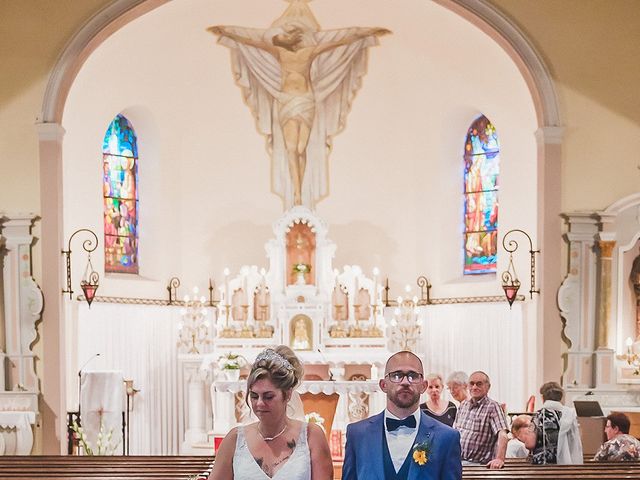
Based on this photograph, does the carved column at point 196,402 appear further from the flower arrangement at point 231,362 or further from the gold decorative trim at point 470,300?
the gold decorative trim at point 470,300

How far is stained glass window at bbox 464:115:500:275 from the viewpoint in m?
15.2

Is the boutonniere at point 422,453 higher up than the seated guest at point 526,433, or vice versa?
the boutonniere at point 422,453

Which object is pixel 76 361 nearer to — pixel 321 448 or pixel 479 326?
pixel 479 326

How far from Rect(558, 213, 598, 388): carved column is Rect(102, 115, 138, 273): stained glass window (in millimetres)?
6623

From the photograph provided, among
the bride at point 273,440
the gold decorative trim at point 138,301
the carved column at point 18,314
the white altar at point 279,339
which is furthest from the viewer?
the gold decorative trim at point 138,301

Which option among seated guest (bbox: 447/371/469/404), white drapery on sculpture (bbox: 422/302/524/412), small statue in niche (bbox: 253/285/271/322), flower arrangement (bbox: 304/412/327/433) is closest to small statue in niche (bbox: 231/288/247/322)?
small statue in niche (bbox: 253/285/271/322)

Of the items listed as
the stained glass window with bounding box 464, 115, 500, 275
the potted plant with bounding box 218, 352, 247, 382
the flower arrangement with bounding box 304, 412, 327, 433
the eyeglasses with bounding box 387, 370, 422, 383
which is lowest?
the flower arrangement with bounding box 304, 412, 327, 433

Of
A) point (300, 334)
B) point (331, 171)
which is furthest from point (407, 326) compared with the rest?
point (331, 171)

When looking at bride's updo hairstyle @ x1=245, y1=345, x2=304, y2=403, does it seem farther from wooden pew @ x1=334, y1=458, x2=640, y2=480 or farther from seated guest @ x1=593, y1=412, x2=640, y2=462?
seated guest @ x1=593, y1=412, x2=640, y2=462

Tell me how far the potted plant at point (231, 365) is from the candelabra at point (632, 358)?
4.57 meters

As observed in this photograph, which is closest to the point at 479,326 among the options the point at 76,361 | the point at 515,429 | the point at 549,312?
the point at 549,312

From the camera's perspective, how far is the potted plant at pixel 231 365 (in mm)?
12658

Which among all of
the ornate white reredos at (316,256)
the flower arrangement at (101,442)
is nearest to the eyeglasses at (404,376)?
the flower arrangement at (101,442)

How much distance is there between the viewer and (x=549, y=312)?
39.1 feet
